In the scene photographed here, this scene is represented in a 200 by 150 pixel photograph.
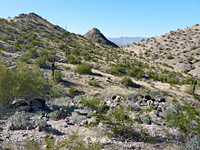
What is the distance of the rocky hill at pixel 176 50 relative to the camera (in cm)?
3403

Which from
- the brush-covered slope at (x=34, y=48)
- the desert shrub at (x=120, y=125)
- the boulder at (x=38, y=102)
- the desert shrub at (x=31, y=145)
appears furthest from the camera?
the brush-covered slope at (x=34, y=48)

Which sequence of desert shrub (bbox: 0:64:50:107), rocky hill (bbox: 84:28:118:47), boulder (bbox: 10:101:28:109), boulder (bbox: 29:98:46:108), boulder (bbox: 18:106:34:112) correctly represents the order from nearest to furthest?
desert shrub (bbox: 0:64:50:107), boulder (bbox: 18:106:34:112), boulder (bbox: 10:101:28:109), boulder (bbox: 29:98:46:108), rocky hill (bbox: 84:28:118:47)

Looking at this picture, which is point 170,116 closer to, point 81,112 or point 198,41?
point 81,112

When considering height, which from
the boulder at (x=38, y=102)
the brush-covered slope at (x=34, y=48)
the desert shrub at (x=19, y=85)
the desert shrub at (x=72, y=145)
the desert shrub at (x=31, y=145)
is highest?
the brush-covered slope at (x=34, y=48)

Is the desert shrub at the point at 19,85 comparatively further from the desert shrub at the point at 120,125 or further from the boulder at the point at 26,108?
the desert shrub at the point at 120,125

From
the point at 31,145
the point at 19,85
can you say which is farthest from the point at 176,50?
the point at 31,145

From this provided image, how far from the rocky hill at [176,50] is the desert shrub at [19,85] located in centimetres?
2834

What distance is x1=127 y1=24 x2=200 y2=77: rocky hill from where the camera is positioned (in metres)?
34.0

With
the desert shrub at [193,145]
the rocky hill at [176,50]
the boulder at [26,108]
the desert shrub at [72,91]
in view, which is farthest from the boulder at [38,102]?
the rocky hill at [176,50]

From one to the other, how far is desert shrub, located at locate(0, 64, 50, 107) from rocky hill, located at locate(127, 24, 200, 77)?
28336mm

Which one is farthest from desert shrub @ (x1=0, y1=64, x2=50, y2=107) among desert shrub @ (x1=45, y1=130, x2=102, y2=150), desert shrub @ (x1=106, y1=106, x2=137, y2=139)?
desert shrub @ (x1=106, y1=106, x2=137, y2=139)

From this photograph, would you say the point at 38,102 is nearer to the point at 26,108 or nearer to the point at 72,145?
the point at 26,108

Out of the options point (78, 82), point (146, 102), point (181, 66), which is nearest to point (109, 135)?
point (146, 102)

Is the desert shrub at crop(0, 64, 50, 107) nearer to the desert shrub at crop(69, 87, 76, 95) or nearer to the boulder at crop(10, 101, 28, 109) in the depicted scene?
the boulder at crop(10, 101, 28, 109)
